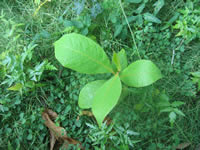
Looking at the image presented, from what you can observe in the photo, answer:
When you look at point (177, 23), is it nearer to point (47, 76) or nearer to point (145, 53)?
point (145, 53)

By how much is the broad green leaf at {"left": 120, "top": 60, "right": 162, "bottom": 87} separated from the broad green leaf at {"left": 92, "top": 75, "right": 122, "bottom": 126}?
0.07 m

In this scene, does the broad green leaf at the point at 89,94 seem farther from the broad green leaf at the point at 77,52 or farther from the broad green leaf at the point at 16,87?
the broad green leaf at the point at 16,87

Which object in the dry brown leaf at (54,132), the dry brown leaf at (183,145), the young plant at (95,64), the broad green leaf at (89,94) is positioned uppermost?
the young plant at (95,64)

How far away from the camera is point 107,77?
4.55 ft

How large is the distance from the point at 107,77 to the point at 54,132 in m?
0.58

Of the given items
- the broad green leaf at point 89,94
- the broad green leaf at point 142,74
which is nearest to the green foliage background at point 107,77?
the broad green leaf at point 89,94

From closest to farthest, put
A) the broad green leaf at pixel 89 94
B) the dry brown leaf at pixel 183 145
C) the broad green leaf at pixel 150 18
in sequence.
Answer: the broad green leaf at pixel 89 94, the dry brown leaf at pixel 183 145, the broad green leaf at pixel 150 18

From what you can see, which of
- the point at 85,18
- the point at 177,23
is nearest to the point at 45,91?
the point at 85,18

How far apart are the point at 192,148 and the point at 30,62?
1382 millimetres

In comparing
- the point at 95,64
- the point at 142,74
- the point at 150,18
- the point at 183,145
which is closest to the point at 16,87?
the point at 95,64

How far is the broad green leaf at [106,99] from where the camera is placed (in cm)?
89

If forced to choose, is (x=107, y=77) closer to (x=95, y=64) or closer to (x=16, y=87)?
(x=95, y=64)

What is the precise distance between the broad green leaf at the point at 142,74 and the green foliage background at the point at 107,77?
14.1 inches

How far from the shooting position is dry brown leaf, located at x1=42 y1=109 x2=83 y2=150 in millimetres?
1411
